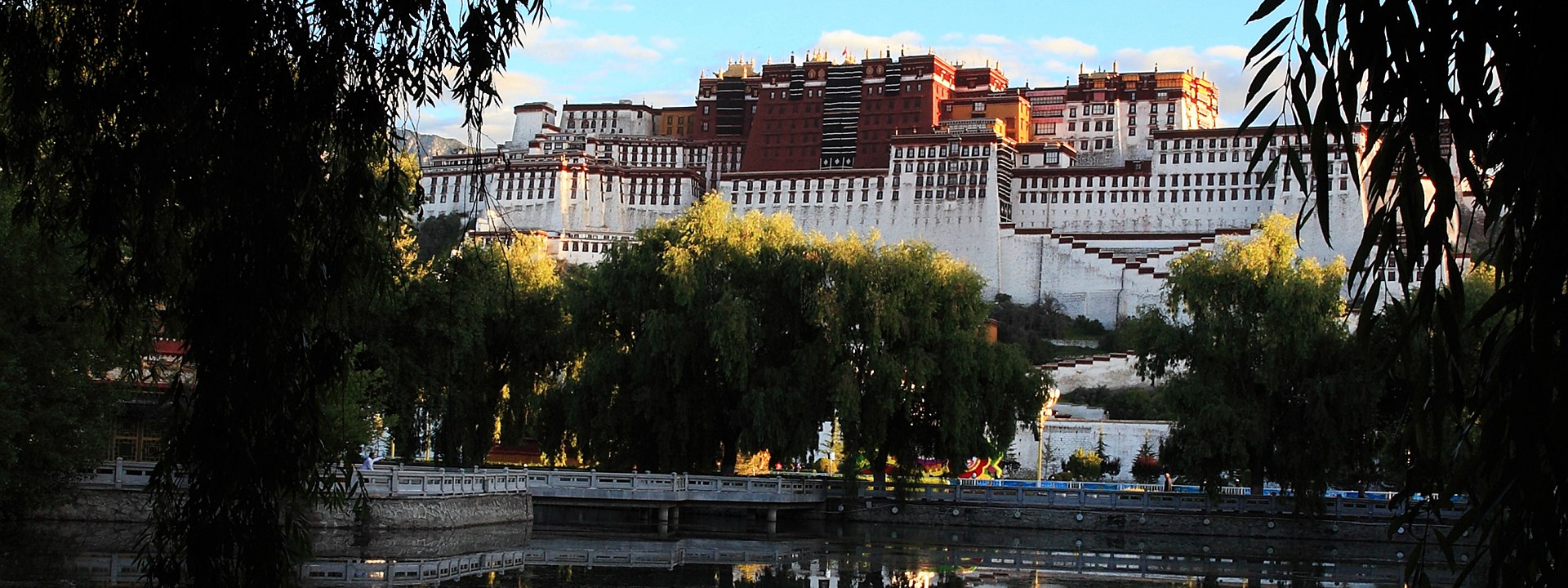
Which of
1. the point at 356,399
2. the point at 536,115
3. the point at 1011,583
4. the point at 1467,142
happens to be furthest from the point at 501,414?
Result: the point at 536,115

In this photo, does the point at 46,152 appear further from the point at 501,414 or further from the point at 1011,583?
the point at 501,414

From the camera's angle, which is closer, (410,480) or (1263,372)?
(410,480)

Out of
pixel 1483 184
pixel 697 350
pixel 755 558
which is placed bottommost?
pixel 755 558

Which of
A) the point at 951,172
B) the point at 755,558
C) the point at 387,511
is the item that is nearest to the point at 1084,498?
the point at 755,558

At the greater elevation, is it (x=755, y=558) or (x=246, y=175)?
(x=246, y=175)

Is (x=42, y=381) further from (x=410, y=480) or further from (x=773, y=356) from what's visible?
(x=773, y=356)

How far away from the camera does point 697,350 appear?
33938 mm

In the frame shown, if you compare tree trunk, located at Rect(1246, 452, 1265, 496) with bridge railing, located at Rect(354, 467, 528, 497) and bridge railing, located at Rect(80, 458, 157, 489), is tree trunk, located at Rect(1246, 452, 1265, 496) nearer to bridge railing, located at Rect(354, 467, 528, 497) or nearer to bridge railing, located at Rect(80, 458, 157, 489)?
bridge railing, located at Rect(354, 467, 528, 497)

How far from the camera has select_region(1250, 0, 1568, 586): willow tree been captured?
4.36 metres

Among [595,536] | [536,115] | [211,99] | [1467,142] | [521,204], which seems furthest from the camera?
[536,115]

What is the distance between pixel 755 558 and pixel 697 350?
7275 mm

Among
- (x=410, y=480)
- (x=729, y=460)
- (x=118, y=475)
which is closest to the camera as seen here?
(x=118, y=475)

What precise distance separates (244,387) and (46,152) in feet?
9.00

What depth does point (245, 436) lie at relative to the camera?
286 inches
